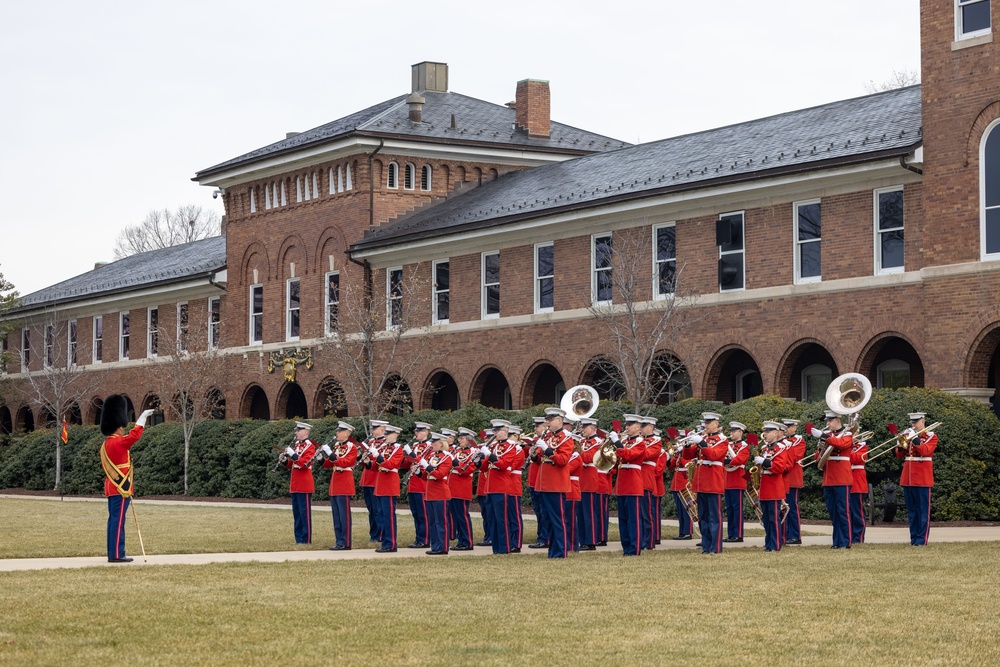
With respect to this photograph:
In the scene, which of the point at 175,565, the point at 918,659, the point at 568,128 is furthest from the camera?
the point at 568,128

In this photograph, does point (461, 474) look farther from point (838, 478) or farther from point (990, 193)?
point (990, 193)

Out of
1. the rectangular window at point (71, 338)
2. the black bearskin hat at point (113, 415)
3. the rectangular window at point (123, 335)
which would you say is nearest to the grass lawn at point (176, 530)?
the black bearskin hat at point (113, 415)

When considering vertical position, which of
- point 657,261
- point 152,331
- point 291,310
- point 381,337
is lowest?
point 381,337

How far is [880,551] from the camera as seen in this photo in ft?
61.1

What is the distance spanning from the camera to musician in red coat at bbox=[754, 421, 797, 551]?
19156mm

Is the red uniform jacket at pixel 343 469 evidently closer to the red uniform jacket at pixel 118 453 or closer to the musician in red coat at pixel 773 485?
the red uniform jacket at pixel 118 453

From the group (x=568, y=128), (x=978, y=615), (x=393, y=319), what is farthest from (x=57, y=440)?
(x=978, y=615)

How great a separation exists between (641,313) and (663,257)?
1.50 meters

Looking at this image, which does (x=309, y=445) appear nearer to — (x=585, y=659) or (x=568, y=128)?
(x=585, y=659)

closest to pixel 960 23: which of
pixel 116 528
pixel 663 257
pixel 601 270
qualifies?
pixel 663 257

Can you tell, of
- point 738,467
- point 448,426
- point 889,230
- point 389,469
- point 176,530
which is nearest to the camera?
point 738,467

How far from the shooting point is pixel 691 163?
115ft

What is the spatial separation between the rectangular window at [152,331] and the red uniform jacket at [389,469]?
34.0m

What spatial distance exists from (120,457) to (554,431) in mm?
5423
